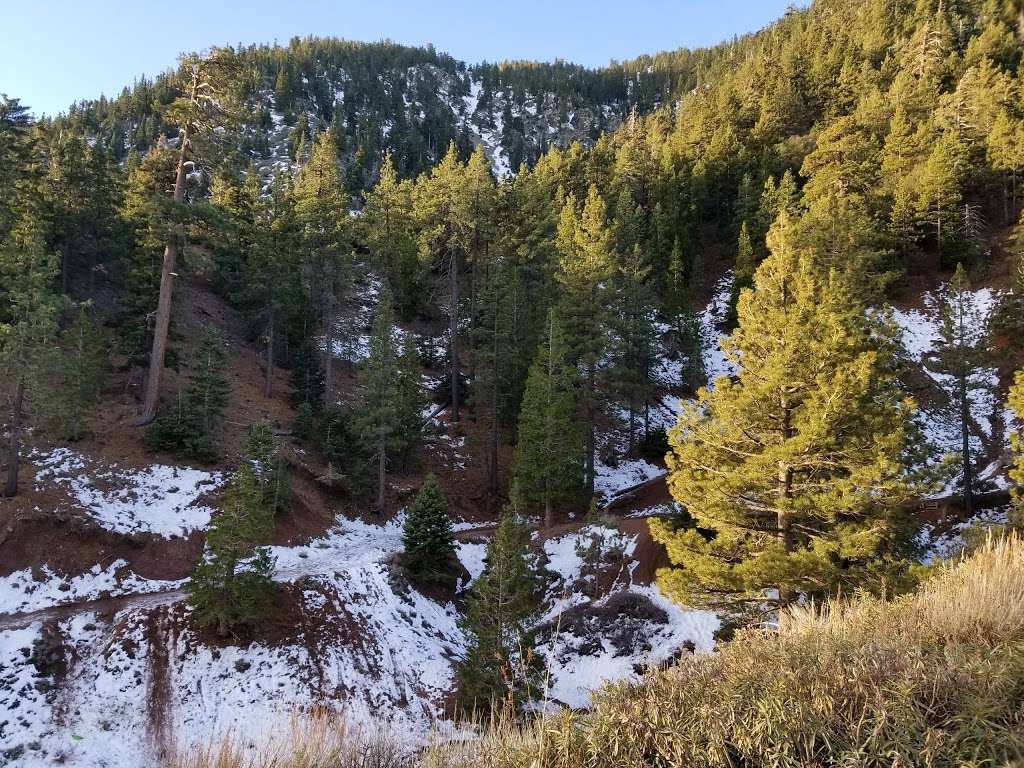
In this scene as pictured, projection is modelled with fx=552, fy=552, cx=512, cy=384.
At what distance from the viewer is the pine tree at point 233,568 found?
14.2 metres

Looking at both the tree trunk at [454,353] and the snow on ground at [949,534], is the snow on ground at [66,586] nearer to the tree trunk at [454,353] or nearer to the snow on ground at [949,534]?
the tree trunk at [454,353]

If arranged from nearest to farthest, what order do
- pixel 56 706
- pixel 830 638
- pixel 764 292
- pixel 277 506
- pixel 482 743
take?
1. pixel 482 743
2. pixel 830 638
3. pixel 764 292
4. pixel 56 706
5. pixel 277 506

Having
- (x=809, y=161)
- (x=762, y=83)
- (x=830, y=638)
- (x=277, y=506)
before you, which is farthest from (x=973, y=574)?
(x=762, y=83)

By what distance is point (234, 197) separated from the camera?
147 ft

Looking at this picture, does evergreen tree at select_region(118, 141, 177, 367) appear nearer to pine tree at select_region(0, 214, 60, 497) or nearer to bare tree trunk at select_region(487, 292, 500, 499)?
pine tree at select_region(0, 214, 60, 497)

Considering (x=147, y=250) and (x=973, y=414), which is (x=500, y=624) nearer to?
(x=147, y=250)

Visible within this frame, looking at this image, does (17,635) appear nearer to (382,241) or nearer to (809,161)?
(382,241)

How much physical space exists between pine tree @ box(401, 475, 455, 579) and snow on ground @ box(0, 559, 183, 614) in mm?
7387

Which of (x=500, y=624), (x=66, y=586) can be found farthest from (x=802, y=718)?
(x=66, y=586)

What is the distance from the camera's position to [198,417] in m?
23.2

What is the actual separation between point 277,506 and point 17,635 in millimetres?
8916

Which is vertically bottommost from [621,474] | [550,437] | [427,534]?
[427,534]

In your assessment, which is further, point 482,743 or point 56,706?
point 56,706

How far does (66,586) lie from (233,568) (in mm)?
5857
